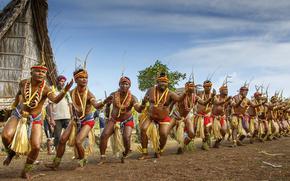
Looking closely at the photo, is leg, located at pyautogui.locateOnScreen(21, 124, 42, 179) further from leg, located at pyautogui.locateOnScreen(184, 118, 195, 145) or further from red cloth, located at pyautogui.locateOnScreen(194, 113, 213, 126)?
red cloth, located at pyautogui.locateOnScreen(194, 113, 213, 126)

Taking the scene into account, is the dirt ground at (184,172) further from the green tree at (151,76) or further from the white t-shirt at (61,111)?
the green tree at (151,76)

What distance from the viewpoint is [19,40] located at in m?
13.0

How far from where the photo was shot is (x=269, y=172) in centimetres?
487

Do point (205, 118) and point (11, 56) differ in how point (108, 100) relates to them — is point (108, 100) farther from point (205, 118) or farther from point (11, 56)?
point (11, 56)

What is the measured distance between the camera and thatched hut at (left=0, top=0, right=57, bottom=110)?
12.4 metres

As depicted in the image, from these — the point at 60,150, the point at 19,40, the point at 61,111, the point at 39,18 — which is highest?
the point at 39,18

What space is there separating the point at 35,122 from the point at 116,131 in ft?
6.37

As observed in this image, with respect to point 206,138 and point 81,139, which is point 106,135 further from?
point 206,138

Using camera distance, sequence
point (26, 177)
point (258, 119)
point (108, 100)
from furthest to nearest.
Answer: point (258, 119)
point (108, 100)
point (26, 177)

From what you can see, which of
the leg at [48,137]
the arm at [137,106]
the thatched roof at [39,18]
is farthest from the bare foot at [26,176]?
the thatched roof at [39,18]

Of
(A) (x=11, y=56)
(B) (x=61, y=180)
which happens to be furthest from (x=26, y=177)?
(A) (x=11, y=56)

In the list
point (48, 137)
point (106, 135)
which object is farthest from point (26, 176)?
point (48, 137)

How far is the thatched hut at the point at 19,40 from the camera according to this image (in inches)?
490

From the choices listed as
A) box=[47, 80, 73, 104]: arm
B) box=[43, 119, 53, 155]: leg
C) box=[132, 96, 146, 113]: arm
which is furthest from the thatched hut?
box=[47, 80, 73, 104]: arm
